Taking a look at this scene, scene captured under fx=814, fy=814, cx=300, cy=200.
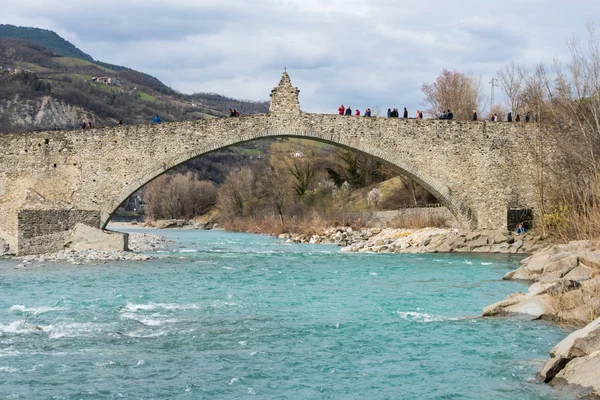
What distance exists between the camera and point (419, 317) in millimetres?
13102

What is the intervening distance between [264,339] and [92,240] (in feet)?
51.0

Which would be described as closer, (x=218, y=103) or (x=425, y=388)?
(x=425, y=388)

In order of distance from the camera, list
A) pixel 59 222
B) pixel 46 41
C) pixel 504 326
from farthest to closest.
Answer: pixel 46 41, pixel 59 222, pixel 504 326

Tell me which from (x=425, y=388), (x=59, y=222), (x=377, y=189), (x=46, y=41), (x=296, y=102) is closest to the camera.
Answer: (x=425, y=388)

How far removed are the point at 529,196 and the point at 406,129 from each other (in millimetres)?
5178

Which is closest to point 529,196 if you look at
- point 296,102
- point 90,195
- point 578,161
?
point 578,161

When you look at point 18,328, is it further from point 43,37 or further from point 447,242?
point 43,37

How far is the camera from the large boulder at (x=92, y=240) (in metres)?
25.2

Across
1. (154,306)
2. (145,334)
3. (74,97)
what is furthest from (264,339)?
(74,97)

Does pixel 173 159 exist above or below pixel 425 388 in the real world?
above

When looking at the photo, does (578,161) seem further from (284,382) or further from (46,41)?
(46,41)

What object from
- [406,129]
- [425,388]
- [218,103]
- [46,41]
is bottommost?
[425,388]

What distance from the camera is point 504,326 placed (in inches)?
466

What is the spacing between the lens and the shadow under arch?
2622cm
